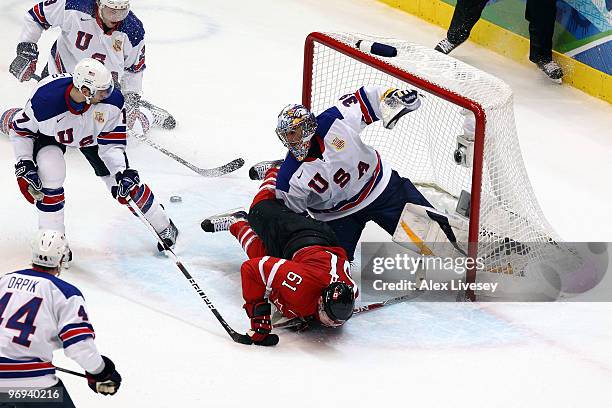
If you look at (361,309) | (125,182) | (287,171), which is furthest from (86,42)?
(361,309)

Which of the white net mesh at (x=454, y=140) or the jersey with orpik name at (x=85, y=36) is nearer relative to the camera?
the white net mesh at (x=454, y=140)

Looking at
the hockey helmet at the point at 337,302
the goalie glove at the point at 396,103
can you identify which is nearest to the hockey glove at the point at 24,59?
the goalie glove at the point at 396,103

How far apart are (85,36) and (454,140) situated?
1.79m

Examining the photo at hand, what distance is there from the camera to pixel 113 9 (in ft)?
16.6

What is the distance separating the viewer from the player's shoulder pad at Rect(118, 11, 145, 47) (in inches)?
211

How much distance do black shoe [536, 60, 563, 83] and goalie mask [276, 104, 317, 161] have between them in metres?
→ 2.68

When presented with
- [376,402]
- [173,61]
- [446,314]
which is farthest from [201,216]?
[173,61]

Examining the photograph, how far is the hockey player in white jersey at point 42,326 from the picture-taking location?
298 centimetres

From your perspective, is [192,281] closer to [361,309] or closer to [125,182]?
[125,182]

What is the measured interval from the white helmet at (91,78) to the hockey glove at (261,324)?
996mm

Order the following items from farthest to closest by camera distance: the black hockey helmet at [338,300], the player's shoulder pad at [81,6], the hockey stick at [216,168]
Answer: the hockey stick at [216,168], the player's shoulder pad at [81,6], the black hockey helmet at [338,300]

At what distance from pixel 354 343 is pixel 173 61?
3.27 metres

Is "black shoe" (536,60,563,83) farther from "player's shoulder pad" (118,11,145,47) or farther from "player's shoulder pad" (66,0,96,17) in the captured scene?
"player's shoulder pad" (66,0,96,17)

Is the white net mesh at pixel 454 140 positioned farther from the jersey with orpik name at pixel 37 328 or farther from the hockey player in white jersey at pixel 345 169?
the jersey with orpik name at pixel 37 328
